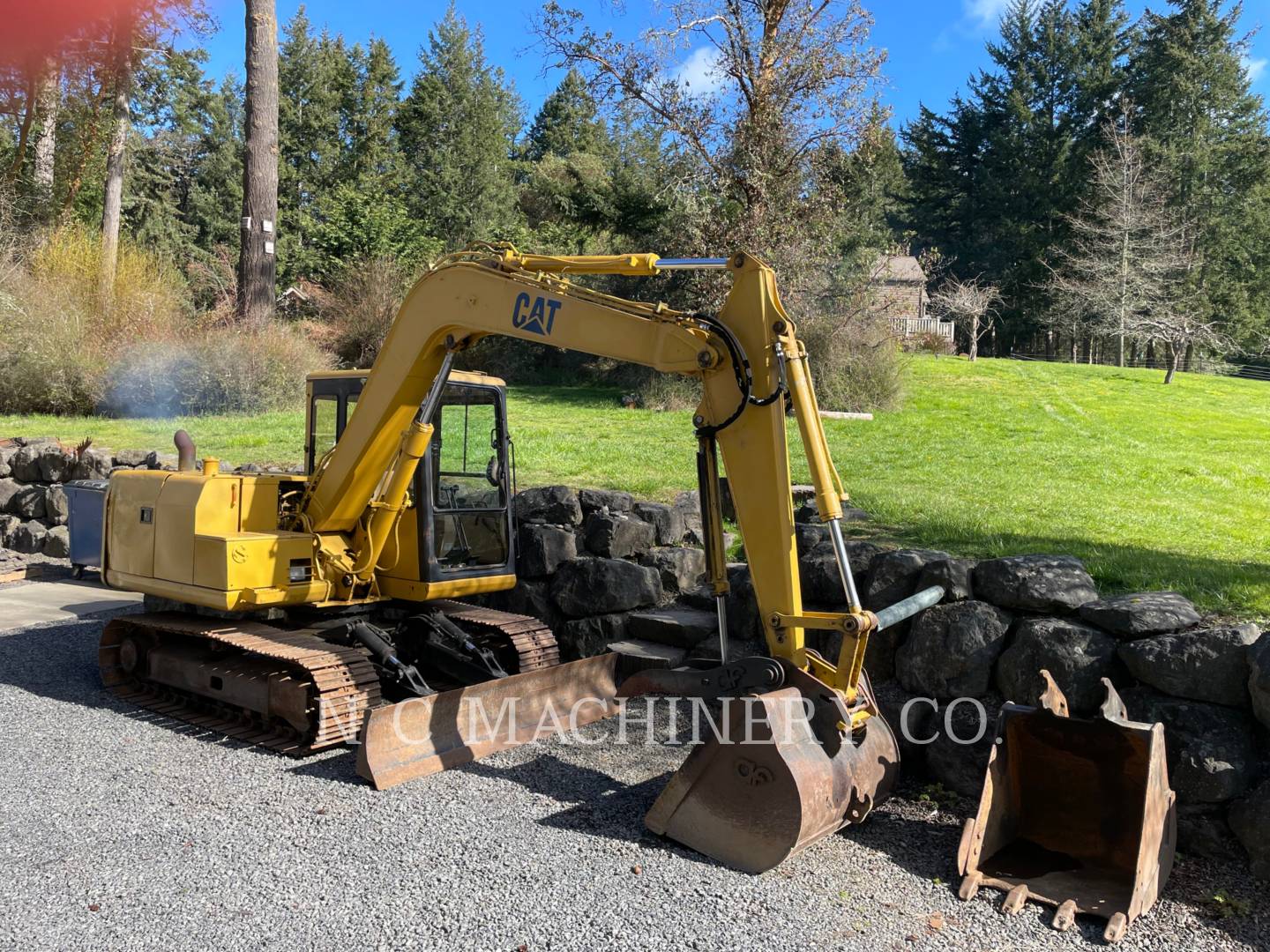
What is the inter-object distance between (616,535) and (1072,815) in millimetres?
3699

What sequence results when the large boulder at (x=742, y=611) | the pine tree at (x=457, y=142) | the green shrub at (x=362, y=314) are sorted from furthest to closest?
the pine tree at (x=457, y=142)
the green shrub at (x=362, y=314)
the large boulder at (x=742, y=611)

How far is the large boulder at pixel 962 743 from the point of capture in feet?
15.7

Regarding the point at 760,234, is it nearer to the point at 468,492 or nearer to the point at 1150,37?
the point at 468,492

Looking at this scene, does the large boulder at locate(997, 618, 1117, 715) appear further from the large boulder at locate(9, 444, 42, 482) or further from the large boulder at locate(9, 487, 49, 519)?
the large boulder at locate(9, 444, 42, 482)

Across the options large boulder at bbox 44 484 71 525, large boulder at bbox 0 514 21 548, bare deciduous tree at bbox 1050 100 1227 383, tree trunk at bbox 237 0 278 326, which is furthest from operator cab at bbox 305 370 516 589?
bare deciduous tree at bbox 1050 100 1227 383

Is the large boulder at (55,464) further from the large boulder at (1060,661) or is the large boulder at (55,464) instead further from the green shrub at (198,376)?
the large boulder at (1060,661)

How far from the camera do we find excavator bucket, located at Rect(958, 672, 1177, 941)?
3.78m

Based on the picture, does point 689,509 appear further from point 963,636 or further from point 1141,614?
point 1141,614

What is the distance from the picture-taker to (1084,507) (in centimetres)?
758

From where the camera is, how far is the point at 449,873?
390cm

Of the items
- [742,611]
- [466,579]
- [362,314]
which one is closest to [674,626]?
[742,611]

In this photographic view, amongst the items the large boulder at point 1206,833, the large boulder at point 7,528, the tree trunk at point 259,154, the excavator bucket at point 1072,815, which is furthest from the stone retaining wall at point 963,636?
the tree trunk at point 259,154

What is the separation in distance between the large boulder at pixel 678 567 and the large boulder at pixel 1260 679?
3.59 m

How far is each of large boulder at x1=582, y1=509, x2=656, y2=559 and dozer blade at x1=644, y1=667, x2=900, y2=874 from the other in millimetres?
3027
